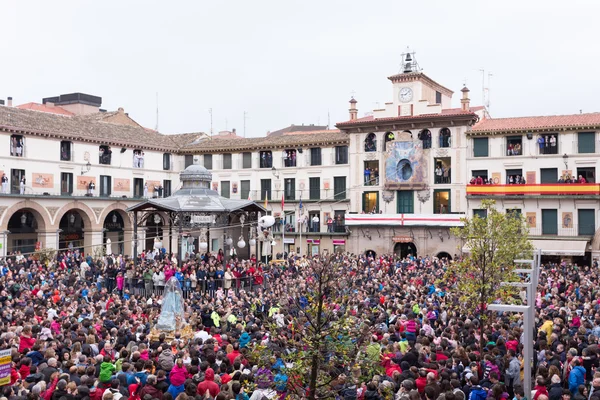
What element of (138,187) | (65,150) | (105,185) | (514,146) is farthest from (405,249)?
(65,150)

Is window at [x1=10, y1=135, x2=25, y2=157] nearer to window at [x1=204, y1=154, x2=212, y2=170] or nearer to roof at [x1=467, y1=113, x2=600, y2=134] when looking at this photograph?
window at [x1=204, y1=154, x2=212, y2=170]

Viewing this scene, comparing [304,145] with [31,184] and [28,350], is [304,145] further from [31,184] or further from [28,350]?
[28,350]

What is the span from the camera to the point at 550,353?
41.8 ft

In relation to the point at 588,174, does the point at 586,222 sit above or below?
below

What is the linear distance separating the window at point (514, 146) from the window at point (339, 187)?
40.7 feet

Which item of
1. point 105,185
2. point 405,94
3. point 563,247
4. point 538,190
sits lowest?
point 563,247

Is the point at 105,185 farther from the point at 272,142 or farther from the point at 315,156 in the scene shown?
the point at 315,156

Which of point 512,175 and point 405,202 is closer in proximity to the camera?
point 512,175

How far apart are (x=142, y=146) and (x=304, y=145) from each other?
13.1 m

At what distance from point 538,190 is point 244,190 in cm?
2341

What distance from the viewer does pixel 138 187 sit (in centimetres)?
4956

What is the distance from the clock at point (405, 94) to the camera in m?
44.9

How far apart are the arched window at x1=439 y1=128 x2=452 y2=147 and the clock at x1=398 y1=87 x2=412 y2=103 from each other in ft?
11.7

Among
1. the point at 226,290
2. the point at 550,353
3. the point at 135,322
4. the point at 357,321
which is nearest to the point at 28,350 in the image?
the point at 135,322
